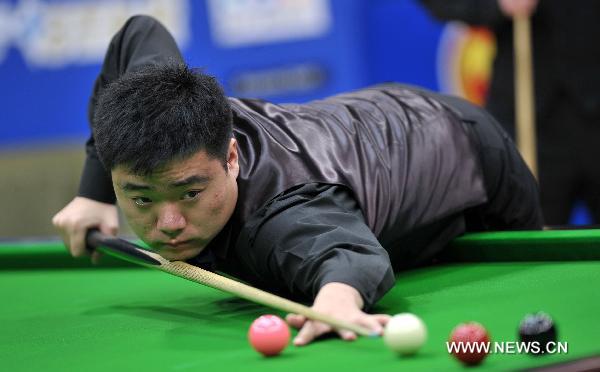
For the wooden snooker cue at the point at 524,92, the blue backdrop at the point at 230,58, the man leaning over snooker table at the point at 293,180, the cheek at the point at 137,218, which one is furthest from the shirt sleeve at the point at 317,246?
the blue backdrop at the point at 230,58

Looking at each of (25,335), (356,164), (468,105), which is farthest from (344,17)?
(25,335)

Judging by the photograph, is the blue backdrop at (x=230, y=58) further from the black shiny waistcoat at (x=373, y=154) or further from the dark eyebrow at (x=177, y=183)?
the dark eyebrow at (x=177, y=183)

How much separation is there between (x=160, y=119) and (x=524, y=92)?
3082 mm

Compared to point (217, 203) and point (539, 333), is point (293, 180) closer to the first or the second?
point (217, 203)

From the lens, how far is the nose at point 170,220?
221cm

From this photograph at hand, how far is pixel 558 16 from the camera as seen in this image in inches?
195

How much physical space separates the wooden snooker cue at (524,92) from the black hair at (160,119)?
113 inches

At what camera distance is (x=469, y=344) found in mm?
1613

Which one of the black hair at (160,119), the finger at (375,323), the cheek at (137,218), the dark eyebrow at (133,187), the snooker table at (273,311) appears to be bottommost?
the snooker table at (273,311)

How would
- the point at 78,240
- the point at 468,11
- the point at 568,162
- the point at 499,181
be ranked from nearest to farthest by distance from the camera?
the point at 78,240, the point at 499,181, the point at 468,11, the point at 568,162

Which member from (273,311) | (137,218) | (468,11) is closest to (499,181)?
(273,311)

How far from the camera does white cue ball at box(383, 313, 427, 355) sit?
67.1 inches

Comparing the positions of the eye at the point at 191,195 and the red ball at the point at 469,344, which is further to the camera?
the eye at the point at 191,195

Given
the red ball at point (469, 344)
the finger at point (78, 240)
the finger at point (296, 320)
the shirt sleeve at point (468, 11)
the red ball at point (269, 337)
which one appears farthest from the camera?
the shirt sleeve at point (468, 11)
